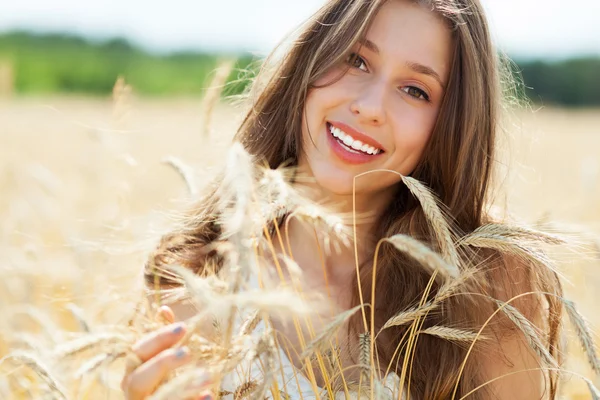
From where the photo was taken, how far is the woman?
196 centimetres

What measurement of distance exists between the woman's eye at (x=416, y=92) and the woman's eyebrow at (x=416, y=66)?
0.06 metres

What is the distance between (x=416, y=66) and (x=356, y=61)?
204 millimetres

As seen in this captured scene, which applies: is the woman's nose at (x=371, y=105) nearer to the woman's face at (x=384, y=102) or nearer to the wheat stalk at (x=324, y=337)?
the woman's face at (x=384, y=102)

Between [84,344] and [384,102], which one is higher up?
[384,102]

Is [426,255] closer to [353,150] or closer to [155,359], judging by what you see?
[155,359]

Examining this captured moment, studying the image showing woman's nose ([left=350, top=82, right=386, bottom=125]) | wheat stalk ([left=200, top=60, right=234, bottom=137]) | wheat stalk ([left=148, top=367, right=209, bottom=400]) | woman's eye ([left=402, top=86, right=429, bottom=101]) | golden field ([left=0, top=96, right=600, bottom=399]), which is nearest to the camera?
wheat stalk ([left=148, top=367, right=209, bottom=400])

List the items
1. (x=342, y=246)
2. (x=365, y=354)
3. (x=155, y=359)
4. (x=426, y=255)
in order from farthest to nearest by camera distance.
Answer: (x=342, y=246)
(x=365, y=354)
(x=155, y=359)
(x=426, y=255)

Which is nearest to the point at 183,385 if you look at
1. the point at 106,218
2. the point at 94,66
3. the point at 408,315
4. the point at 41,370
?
the point at 41,370

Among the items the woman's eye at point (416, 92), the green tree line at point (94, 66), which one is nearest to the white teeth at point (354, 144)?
the woman's eye at point (416, 92)

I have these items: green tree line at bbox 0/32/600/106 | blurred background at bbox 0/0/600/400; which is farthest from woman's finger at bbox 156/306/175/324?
green tree line at bbox 0/32/600/106

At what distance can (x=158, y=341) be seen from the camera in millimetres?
1252

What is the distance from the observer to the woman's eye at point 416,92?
2.05 m

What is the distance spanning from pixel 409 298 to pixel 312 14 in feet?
3.33

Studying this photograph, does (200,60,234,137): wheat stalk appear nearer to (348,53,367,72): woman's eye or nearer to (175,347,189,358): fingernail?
(348,53,367,72): woman's eye
